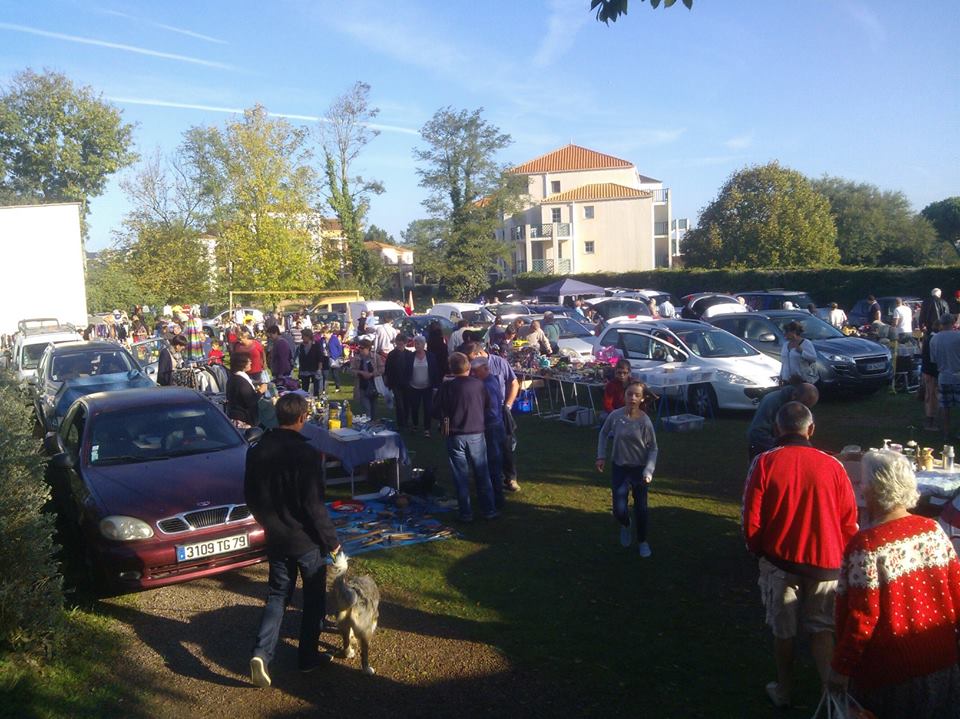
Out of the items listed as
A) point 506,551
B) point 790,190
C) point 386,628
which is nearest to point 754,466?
point 386,628

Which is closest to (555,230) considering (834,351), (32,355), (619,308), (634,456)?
(619,308)

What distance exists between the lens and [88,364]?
49.7 ft

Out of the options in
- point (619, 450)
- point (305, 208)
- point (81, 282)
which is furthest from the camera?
point (305, 208)

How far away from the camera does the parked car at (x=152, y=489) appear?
6098mm

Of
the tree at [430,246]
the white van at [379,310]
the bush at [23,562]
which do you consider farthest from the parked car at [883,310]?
the tree at [430,246]

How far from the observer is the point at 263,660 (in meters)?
4.75

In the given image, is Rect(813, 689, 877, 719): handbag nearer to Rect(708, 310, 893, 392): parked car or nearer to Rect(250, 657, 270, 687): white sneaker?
Rect(250, 657, 270, 687): white sneaker

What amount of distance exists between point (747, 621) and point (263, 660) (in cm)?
328

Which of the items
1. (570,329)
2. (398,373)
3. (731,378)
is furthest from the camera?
(570,329)

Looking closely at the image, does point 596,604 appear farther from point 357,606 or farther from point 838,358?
point 838,358

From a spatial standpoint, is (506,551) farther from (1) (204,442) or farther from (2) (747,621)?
(1) (204,442)

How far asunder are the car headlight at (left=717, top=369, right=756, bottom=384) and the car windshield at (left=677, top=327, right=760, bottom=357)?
2.02ft

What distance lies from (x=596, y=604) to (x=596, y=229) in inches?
2463

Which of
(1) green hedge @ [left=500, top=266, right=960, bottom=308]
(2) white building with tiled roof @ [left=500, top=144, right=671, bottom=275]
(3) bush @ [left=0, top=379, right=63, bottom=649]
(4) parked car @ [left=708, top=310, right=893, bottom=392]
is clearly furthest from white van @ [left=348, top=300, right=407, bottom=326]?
(2) white building with tiled roof @ [left=500, top=144, right=671, bottom=275]
